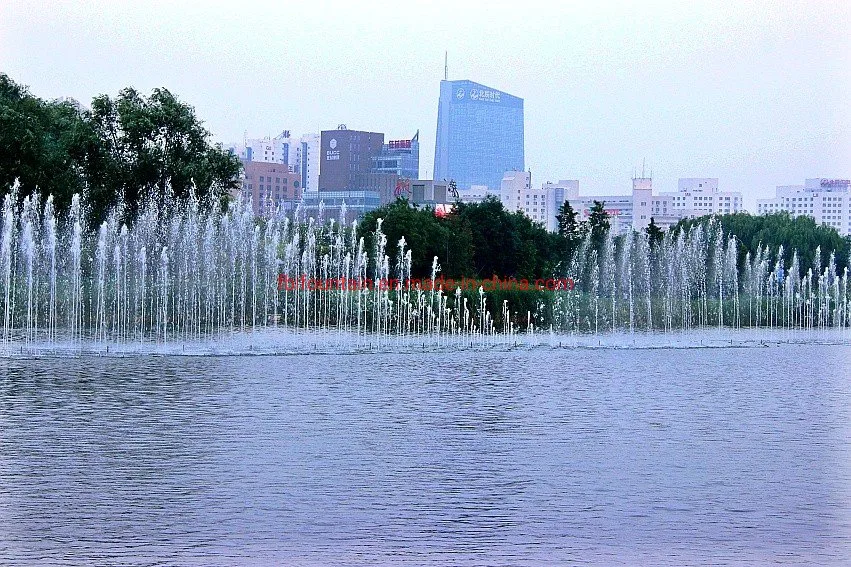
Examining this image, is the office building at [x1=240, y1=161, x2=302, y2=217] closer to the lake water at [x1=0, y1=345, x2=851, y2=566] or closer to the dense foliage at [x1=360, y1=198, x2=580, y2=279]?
the dense foliage at [x1=360, y1=198, x2=580, y2=279]

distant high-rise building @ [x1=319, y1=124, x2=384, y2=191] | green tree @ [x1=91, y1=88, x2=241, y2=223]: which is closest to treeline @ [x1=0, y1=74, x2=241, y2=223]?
green tree @ [x1=91, y1=88, x2=241, y2=223]

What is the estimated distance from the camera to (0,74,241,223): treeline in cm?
4934

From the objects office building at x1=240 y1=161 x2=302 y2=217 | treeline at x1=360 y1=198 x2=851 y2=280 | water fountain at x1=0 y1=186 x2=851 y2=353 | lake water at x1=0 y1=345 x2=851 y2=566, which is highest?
office building at x1=240 y1=161 x2=302 y2=217

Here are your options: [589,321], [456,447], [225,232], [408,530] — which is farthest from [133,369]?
[589,321]

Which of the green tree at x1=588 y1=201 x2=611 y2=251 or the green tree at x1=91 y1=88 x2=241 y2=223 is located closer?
the green tree at x1=91 y1=88 x2=241 y2=223

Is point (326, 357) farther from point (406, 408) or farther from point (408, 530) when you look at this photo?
point (408, 530)

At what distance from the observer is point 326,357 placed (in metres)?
31.1

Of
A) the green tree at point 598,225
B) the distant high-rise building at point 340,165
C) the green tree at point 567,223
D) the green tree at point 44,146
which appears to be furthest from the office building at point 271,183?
the green tree at point 44,146

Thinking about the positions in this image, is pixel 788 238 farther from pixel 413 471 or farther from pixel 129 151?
pixel 413 471

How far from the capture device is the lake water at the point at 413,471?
35.5ft

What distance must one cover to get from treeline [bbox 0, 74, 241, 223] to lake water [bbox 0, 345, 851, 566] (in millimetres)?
25384

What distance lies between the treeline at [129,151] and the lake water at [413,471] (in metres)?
25.4

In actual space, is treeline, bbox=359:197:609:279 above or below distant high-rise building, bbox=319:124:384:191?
below

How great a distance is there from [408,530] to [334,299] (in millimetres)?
37033
